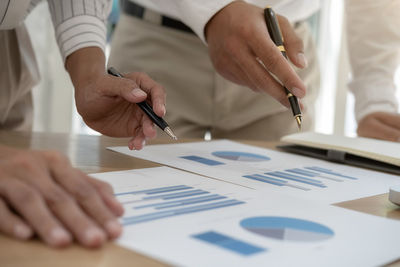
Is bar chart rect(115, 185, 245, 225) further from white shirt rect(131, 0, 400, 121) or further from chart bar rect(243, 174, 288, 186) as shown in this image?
white shirt rect(131, 0, 400, 121)

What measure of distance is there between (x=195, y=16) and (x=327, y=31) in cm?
200

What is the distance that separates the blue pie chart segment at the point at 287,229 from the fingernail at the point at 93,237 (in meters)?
0.13

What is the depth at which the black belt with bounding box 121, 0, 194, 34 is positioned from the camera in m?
1.26

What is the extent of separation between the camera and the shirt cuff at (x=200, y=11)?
0.90 m

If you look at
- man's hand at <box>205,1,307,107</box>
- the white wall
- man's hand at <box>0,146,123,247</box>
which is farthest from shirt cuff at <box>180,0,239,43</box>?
the white wall

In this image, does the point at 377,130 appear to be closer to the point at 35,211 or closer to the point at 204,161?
the point at 204,161

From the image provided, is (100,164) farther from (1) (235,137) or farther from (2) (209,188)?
(1) (235,137)

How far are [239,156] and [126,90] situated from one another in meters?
0.25

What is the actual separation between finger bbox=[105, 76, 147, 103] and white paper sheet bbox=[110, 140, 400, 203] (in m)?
0.10

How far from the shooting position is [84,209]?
42 cm

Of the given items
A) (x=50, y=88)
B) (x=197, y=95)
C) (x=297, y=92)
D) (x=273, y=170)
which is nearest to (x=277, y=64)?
(x=297, y=92)

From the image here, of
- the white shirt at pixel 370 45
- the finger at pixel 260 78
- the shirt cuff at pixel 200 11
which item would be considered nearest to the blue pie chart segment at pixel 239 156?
the finger at pixel 260 78

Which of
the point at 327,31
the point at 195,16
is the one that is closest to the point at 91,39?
the point at 195,16

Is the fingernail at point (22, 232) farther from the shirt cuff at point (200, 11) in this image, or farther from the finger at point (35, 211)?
the shirt cuff at point (200, 11)
